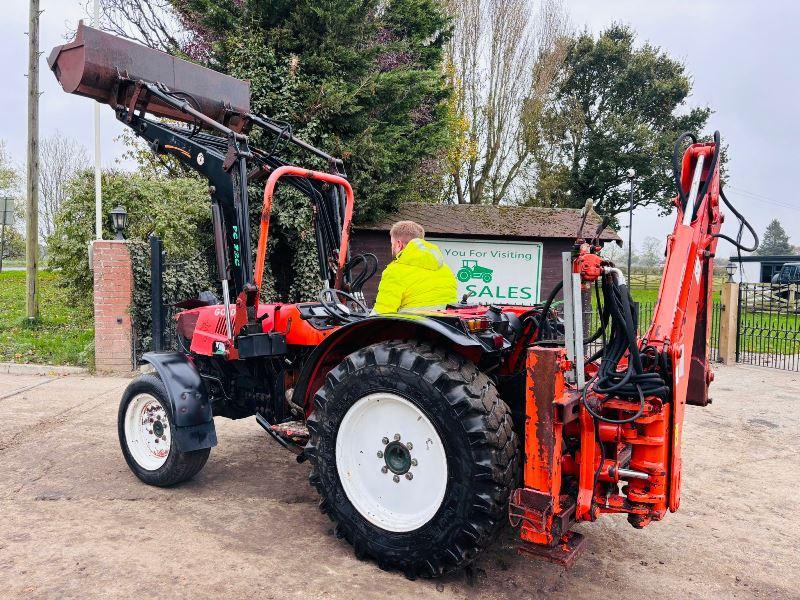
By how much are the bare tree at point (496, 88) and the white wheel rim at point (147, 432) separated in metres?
17.7

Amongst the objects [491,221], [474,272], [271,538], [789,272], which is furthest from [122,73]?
[789,272]

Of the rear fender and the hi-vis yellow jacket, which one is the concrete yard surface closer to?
the rear fender

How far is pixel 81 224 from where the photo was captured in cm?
1046

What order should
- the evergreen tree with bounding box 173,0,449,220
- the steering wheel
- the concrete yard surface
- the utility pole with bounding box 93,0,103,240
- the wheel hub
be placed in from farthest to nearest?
the evergreen tree with bounding box 173,0,449,220 → the utility pole with bounding box 93,0,103,240 → the steering wheel → the wheel hub → the concrete yard surface

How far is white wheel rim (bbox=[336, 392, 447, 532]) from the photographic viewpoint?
3.25 metres

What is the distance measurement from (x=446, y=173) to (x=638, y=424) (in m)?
18.6

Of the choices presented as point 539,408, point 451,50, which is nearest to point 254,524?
point 539,408

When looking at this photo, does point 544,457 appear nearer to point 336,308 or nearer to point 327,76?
point 336,308

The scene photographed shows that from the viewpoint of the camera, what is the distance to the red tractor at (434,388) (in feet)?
9.83

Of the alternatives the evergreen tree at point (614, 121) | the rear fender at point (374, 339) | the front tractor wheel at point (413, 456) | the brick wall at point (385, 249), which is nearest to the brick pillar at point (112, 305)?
the brick wall at point (385, 249)

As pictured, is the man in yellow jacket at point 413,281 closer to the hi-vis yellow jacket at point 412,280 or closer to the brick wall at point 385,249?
the hi-vis yellow jacket at point 412,280

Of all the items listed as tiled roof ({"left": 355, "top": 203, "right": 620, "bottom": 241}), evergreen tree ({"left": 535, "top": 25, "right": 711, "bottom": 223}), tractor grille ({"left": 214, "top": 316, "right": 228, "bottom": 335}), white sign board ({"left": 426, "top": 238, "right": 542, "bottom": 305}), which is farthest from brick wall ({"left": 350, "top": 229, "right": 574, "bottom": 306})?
evergreen tree ({"left": 535, "top": 25, "right": 711, "bottom": 223})

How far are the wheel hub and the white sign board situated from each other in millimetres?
9749

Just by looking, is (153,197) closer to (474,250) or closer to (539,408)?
(474,250)
